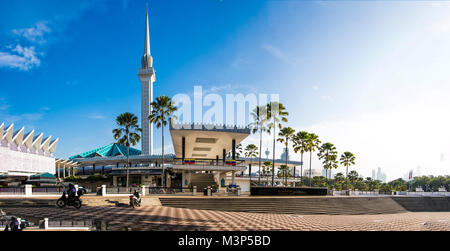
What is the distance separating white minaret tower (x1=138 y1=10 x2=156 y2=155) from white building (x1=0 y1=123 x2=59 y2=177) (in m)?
44.2

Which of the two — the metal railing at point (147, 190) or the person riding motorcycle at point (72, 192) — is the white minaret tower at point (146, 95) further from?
the person riding motorcycle at point (72, 192)

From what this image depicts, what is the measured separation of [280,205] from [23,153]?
62504 millimetres

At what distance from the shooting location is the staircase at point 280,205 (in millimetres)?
24438

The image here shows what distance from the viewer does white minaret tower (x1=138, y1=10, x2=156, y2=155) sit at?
389 ft

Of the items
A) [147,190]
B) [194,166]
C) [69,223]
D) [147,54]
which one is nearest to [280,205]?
[147,190]

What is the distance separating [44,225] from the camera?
13.4 m

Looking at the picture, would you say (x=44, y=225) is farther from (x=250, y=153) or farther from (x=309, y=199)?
(x=250, y=153)

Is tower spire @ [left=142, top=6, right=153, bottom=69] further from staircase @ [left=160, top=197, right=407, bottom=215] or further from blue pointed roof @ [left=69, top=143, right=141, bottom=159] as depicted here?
staircase @ [left=160, top=197, right=407, bottom=215]

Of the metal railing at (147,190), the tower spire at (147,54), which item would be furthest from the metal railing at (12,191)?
the tower spire at (147,54)

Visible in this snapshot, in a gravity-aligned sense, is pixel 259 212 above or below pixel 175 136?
below

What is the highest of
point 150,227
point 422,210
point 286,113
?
point 286,113

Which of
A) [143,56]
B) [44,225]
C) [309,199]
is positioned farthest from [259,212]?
[143,56]

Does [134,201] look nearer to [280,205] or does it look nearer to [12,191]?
[12,191]
